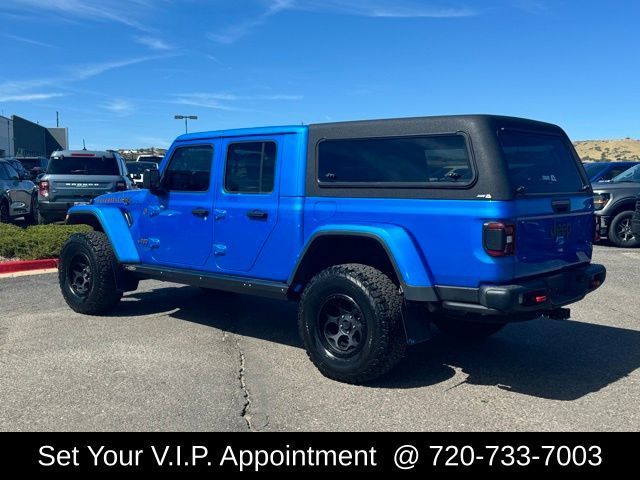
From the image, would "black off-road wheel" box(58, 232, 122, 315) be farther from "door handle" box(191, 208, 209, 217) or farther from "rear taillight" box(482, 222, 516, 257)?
"rear taillight" box(482, 222, 516, 257)

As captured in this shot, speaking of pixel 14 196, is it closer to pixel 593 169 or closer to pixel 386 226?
pixel 386 226

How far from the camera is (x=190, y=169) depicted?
626cm

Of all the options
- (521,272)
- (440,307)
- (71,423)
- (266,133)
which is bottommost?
(71,423)

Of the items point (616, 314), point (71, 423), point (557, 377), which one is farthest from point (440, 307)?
point (616, 314)

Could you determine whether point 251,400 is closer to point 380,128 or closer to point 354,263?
point 354,263

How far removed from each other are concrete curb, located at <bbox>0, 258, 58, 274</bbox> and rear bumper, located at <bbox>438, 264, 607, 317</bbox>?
7404 mm

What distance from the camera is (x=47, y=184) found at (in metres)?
13.5

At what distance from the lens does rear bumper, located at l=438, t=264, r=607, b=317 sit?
425cm

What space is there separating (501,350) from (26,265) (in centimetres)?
723

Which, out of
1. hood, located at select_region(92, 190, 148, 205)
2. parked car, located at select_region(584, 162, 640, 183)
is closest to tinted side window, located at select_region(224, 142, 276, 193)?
hood, located at select_region(92, 190, 148, 205)

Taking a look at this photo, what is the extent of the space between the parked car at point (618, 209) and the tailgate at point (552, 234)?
8.52 metres

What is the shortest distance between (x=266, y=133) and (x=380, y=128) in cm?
112

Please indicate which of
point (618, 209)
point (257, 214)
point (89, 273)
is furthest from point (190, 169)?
point (618, 209)

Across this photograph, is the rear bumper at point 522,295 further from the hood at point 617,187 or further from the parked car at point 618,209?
the hood at point 617,187
